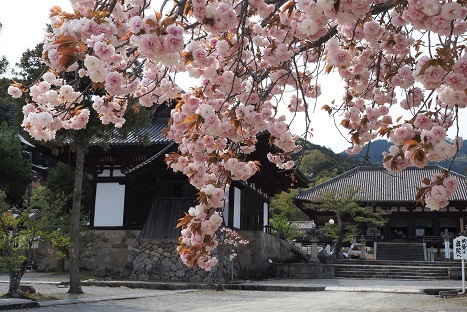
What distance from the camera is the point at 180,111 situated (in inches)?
209

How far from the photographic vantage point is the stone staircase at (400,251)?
3559 cm

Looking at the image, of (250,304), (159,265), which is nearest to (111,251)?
(159,265)

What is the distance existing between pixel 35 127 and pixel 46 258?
19.4m

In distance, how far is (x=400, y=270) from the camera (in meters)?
26.4

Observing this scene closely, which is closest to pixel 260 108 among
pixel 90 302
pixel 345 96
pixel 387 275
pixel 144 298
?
pixel 345 96

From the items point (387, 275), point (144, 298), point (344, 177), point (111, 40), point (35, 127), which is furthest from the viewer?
point (344, 177)

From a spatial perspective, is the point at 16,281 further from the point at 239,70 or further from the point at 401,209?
the point at 401,209

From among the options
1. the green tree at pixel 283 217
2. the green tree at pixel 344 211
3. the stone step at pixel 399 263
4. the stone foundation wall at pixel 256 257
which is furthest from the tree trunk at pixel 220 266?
the green tree at pixel 283 217

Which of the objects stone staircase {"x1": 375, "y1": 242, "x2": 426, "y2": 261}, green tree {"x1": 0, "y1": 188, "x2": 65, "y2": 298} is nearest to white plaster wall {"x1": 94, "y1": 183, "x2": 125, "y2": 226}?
green tree {"x1": 0, "y1": 188, "x2": 65, "y2": 298}

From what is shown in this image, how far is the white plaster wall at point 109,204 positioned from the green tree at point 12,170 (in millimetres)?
7722

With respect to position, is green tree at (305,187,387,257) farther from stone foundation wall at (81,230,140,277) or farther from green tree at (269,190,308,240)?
stone foundation wall at (81,230,140,277)

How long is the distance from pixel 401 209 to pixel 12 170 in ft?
83.5

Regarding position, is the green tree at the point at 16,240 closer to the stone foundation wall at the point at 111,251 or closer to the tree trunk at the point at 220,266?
the tree trunk at the point at 220,266

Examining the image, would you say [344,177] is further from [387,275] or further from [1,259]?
[1,259]
